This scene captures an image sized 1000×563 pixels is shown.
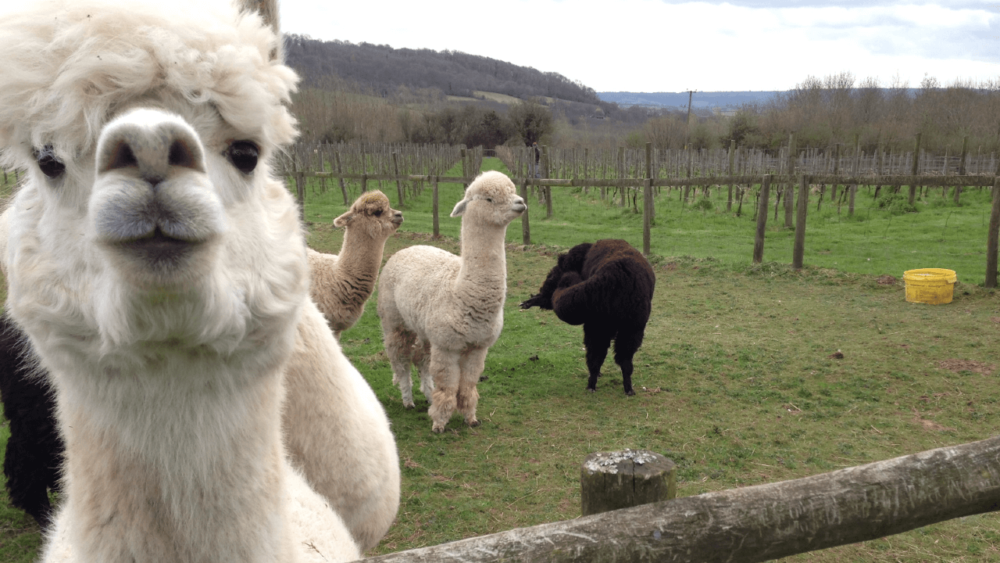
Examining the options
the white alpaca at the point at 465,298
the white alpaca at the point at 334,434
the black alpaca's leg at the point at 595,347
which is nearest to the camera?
the white alpaca at the point at 334,434

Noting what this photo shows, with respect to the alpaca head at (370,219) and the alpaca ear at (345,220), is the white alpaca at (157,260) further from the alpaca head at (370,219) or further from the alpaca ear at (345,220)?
the alpaca ear at (345,220)

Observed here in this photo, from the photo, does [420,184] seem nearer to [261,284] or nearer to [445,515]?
[445,515]

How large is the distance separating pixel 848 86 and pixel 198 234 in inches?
2238

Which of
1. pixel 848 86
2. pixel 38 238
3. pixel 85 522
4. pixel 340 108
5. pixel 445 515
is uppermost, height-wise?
pixel 848 86

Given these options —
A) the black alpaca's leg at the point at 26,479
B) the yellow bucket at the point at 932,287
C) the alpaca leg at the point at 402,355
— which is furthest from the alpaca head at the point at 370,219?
the yellow bucket at the point at 932,287

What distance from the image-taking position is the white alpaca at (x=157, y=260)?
859 millimetres

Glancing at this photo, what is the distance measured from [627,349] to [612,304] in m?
0.52

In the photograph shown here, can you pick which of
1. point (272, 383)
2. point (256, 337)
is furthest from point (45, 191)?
point (272, 383)

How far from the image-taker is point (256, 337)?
1054 mm

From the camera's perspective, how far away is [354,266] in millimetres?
5297

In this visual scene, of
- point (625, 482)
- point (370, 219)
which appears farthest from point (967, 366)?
point (625, 482)

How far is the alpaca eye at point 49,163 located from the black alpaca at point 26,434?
292 centimetres

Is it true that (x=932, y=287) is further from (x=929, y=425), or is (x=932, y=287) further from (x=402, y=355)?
(x=402, y=355)

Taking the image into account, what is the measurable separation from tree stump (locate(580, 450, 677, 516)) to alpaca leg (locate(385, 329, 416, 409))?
4.29 m
